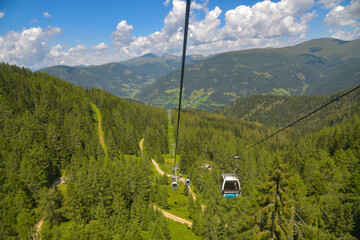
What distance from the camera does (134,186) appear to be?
53.6 m

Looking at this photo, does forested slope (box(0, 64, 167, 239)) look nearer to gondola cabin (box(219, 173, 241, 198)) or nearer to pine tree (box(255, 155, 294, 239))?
gondola cabin (box(219, 173, 241, 198))

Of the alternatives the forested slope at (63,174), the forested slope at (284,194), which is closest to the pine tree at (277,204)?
the forested slope at (284,194)

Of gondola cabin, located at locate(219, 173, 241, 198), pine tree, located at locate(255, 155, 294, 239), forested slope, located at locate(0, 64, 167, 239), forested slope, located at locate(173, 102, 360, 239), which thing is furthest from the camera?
forested slope, located at locate(0, 64, 167, 239)

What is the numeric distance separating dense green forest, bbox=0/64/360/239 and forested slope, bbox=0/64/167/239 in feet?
0.70

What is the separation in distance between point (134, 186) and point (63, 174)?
28.1 metres

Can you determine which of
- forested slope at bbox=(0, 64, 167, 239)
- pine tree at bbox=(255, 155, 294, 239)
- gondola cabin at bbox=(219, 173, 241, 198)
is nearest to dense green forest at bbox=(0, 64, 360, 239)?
pine tree at bbox=(255, 155, 294, 239)

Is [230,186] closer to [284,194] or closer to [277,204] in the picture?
[277,204]

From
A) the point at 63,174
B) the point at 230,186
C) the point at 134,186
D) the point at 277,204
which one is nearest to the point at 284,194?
the point at 277,204

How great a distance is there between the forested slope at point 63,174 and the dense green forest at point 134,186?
8.5 inches

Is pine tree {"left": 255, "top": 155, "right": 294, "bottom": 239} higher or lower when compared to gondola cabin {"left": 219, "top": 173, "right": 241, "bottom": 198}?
higher

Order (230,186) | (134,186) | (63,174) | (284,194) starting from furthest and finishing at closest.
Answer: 1. (63,174)
2. (134,186)
3. (230,186)
4. (284,194)

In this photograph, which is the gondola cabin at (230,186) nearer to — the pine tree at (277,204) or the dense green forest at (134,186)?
the dense green forest at (134,186)

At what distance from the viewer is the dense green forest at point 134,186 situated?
77.7ft

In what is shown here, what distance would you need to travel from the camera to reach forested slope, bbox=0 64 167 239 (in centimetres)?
3472
